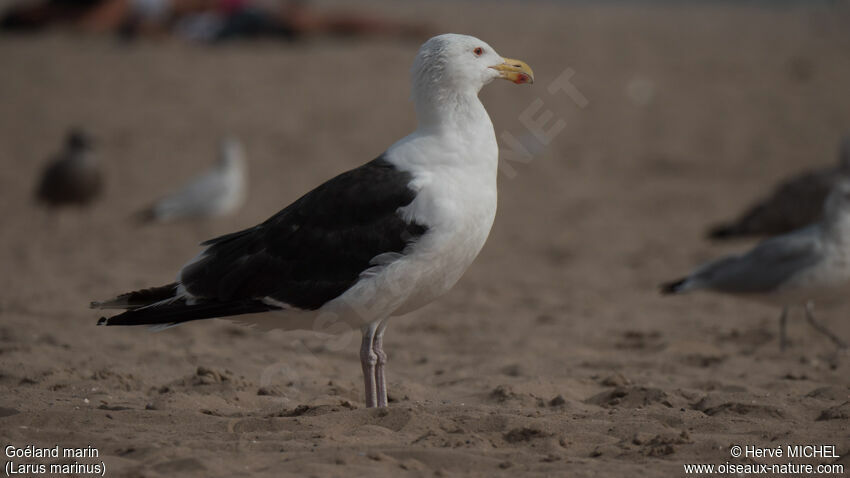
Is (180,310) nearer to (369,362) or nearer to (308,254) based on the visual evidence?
(308,254)

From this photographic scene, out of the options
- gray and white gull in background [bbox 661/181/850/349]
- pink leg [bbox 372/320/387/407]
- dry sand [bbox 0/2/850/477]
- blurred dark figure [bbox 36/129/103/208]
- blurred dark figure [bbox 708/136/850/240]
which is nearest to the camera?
dry sand [bbox 0/2/850/477]

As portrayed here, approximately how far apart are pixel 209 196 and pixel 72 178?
1.81 m

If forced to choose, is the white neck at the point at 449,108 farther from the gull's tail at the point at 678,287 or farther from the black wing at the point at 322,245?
the gull's tail at the point at 678,287

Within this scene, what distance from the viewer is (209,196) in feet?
40.9

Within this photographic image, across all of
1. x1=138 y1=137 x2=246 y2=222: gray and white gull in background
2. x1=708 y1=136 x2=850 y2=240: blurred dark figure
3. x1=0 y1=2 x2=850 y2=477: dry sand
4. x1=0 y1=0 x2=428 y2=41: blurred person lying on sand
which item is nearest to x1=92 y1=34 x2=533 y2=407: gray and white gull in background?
x1=0 y1=2 x2=850 y2=477: dry sand

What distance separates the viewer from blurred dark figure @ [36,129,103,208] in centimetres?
1284

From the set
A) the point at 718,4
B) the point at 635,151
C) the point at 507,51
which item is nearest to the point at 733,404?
the point at 635,151

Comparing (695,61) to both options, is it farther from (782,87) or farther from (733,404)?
(733,404)

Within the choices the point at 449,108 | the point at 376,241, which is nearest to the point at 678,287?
the point at 449,108

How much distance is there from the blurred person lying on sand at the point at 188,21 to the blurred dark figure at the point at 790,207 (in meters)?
14.1

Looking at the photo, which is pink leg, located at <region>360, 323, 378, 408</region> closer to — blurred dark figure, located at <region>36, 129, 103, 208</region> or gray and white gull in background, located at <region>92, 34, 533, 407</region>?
gray and white gull in background, located at <region>92, 34, 533, 407</region>

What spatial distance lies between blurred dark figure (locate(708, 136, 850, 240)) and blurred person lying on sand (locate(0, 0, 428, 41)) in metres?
14.1

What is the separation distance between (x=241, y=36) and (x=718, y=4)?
1090 inches

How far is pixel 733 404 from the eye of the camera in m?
5.09
